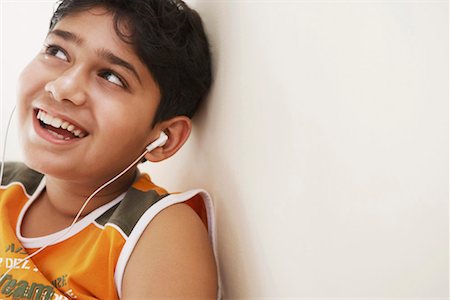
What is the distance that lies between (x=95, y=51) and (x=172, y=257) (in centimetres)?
40

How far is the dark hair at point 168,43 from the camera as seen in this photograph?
100 cm

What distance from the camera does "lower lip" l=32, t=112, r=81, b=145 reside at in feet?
3.22

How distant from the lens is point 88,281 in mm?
940

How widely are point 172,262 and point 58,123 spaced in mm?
331

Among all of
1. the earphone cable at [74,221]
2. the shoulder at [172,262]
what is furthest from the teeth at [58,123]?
the shoulder at [172,262]

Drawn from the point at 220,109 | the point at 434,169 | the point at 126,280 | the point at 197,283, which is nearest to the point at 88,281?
the point at 126,280

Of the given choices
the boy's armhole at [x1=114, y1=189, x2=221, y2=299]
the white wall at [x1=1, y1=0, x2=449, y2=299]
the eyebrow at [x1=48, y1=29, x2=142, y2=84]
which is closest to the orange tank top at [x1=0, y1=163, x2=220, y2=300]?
the boy's armhole at [x1=114, y1=189, x2=221, y2=299]

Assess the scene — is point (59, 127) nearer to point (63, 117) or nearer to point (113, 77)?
point (63, 117)

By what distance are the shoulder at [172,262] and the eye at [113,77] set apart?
25 centimetres

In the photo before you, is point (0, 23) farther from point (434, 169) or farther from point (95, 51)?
point (434, 169)

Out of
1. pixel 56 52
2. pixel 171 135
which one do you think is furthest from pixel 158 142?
pixel 56 52

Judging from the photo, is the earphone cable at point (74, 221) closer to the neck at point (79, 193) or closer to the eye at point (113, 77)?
the neck at point (79, 193)

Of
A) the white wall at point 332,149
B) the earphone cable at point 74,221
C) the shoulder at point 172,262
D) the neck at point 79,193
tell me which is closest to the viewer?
the white wall at point 332,149

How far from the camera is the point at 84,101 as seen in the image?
95cm
